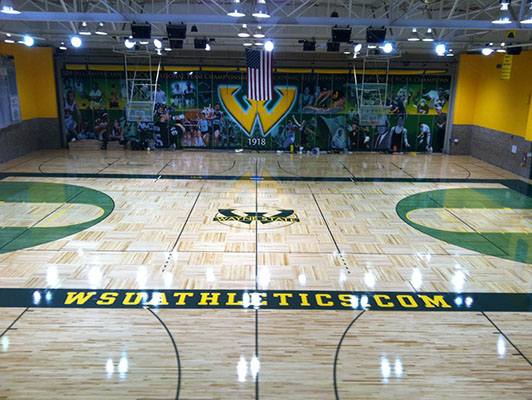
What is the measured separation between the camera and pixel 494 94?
18688 millimetres

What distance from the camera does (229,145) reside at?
20891mm

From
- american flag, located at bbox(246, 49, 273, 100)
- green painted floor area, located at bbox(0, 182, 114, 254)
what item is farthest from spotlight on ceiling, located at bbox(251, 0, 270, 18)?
american flag, located at bbox(246, 49, 273, 100)

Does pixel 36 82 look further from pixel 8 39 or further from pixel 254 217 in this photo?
pixel 254 217

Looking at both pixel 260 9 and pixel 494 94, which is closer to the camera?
pixel 260 9

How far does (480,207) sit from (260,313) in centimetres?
831

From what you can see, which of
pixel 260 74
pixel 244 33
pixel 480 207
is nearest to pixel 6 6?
pixel 244 33

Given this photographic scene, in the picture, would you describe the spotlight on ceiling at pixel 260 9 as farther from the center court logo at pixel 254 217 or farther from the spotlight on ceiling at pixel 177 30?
the center court logo at pixel 254 217

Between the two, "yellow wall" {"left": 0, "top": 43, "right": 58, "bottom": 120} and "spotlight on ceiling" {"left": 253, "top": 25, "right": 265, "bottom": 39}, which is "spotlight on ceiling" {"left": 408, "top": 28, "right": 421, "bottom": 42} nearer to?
"spotlight on ceiling" {"left": 253, "top": 25, "right": 265, "bottom": 39}

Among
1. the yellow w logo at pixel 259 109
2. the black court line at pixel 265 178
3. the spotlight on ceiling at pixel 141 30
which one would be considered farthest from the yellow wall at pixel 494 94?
the spotlight on ceiling at pixel 141 30

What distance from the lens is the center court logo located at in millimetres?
10938

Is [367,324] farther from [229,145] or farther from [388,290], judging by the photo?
[229,145]

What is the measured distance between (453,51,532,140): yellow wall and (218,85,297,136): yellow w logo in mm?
7322

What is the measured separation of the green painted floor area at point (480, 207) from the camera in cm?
953

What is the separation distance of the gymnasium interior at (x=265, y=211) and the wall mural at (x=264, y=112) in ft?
0.29
